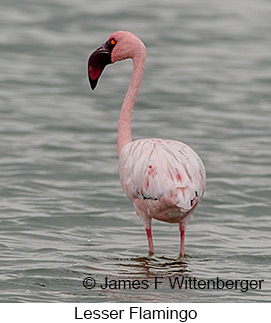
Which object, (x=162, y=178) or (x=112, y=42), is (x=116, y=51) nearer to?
(x=112, y=42)

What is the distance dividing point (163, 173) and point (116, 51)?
164cm

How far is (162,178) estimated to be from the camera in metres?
7.93

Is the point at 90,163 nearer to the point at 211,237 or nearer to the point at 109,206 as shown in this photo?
the point at 109,206

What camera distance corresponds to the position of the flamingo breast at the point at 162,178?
7.88m

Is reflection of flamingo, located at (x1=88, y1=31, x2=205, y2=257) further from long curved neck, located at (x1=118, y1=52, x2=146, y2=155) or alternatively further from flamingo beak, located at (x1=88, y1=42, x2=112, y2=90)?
flamingo beak, located at (x1=88, y1=42, x2=112, y2=90)

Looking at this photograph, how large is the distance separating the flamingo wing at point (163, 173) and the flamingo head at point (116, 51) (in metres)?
1.06

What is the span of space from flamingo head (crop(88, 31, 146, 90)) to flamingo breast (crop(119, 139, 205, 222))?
107cm

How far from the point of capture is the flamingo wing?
786 centimetres

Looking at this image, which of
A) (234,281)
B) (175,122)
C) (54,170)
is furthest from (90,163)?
(234,281)

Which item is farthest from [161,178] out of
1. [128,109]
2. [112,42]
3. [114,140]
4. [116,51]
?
[114,140]

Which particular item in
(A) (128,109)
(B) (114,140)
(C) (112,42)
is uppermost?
(B) (114,140)

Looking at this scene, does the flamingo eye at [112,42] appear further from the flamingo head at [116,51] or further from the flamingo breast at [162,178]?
the flamingo breast at [162,178]

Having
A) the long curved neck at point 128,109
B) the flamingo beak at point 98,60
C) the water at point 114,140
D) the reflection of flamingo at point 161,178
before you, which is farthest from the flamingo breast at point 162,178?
the flamingo beak at point 98,60

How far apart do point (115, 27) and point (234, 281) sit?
46.0ft
